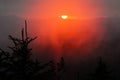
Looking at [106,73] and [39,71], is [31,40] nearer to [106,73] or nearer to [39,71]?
[39,71]

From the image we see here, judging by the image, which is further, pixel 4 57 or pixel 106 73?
pixel 106 73

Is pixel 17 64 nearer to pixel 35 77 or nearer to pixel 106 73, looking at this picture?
pixel 35 77

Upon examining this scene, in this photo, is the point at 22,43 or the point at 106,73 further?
the point at 106,73

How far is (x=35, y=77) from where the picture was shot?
16.9 metres

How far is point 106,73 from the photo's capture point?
32.9 metres

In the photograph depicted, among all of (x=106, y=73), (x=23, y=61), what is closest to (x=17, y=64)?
(x=23, y=61)

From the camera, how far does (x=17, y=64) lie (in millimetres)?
16984

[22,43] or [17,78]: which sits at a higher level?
[22,43]

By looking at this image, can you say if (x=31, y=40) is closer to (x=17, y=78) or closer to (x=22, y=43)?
(x=22, y=43)

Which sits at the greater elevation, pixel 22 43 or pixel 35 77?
pixel 22 43

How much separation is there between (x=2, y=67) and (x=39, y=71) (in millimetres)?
1275

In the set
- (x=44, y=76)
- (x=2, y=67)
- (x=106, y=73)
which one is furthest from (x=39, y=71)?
(x=106, y=73)

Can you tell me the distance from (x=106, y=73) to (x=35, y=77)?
54.0 feet

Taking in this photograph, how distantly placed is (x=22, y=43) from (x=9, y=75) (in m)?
1.32
